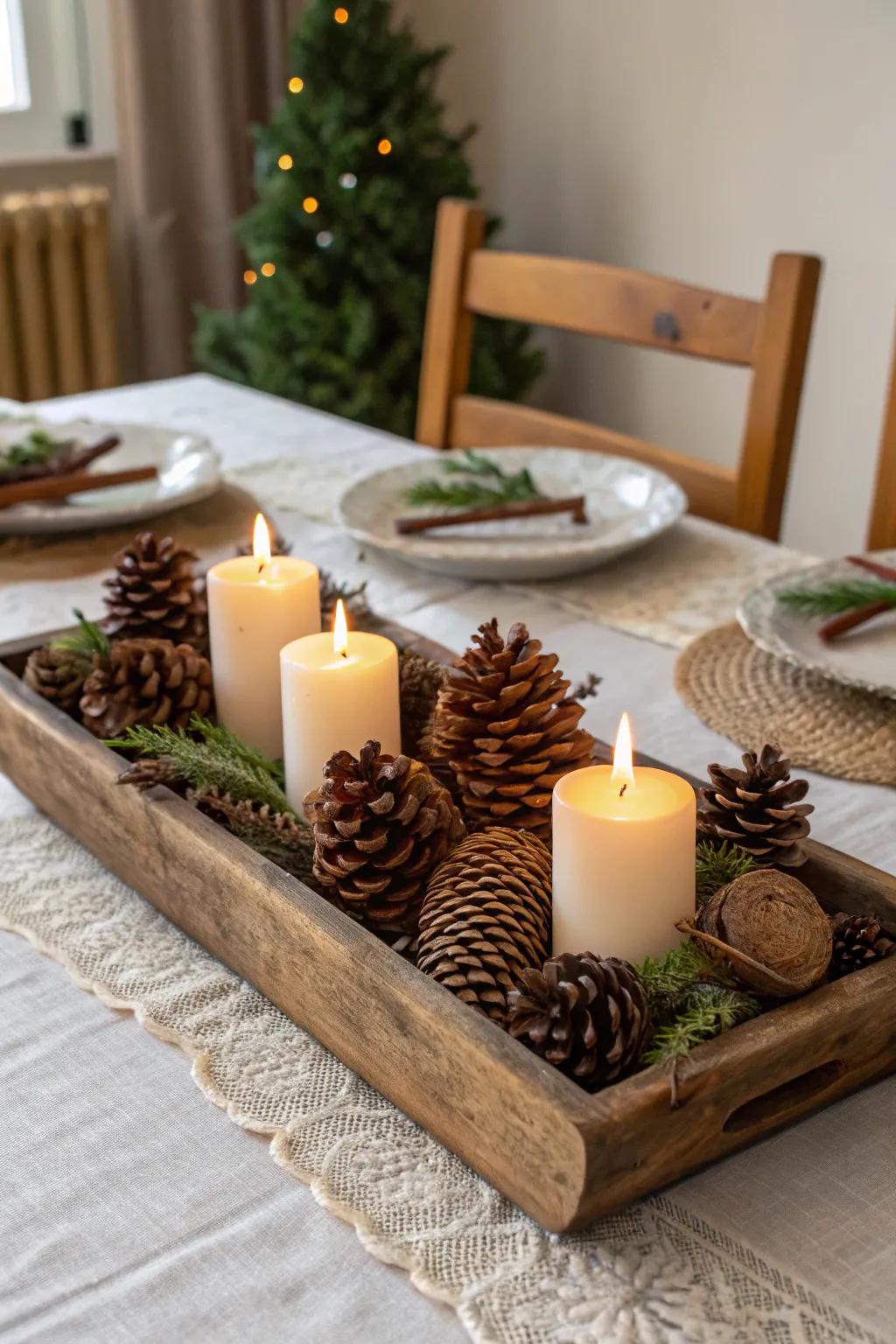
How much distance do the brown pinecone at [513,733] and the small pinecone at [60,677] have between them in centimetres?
25

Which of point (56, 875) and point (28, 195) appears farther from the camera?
point (28, 195)

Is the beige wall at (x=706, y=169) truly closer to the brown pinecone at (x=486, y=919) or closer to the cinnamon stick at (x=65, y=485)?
the cinnamon stick at (x=65, y=485)

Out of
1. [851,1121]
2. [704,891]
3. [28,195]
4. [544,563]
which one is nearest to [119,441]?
[544,563]

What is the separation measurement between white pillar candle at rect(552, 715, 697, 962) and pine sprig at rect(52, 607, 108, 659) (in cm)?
37

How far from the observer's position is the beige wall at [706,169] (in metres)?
2.47

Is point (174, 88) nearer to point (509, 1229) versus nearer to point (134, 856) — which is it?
point (134, 856)

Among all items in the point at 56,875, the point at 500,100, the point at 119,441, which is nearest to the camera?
the point at 56,875

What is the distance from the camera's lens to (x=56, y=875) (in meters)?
0.77

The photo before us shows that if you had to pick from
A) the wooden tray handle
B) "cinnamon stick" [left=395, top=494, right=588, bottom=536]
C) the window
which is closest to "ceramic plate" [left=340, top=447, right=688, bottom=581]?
"cinnamon stick" [left=395, top=494, right=588, bottom=536]

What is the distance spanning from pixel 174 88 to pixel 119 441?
6.60ft

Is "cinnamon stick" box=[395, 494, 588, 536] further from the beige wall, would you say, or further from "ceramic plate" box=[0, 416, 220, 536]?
the beige wall

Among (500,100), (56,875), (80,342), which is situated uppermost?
(500,100)

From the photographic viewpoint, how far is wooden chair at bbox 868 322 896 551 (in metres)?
1.35

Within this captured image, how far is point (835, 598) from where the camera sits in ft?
3.31
